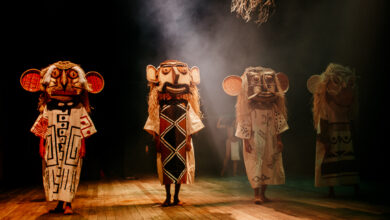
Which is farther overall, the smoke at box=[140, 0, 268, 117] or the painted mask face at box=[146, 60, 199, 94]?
the smoke at box=[140, 0, 268, 117]

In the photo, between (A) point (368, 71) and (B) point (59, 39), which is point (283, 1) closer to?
(A) point (368, 71)

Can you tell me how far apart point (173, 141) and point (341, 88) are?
237 cm

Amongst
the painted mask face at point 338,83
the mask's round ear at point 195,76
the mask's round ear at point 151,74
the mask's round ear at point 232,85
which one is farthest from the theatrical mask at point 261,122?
the mask's round ear at point 151,74

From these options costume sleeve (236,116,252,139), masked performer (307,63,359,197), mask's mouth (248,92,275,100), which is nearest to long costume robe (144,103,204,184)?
costume sleeve (236,116,252,139)

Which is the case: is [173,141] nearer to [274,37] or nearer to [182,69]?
[182,69]

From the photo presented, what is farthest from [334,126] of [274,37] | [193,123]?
[274,37]

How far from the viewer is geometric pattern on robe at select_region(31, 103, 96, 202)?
365cm

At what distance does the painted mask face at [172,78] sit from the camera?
4156 mm

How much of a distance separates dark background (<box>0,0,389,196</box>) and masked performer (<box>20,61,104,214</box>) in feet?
6.17

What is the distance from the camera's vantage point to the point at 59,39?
6.45m

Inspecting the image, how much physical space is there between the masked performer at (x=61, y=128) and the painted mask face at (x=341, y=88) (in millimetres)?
3144

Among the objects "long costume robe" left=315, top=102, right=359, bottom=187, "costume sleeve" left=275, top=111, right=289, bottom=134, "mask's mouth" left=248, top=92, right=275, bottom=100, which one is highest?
"mask's mouth" left=248, top=92, right=275, bottom=100

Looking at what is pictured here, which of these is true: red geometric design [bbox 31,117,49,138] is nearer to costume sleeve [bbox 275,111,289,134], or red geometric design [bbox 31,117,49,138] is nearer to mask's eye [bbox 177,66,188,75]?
mask's eye [bbox 177,66,188,75]

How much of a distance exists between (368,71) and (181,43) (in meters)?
3.72
